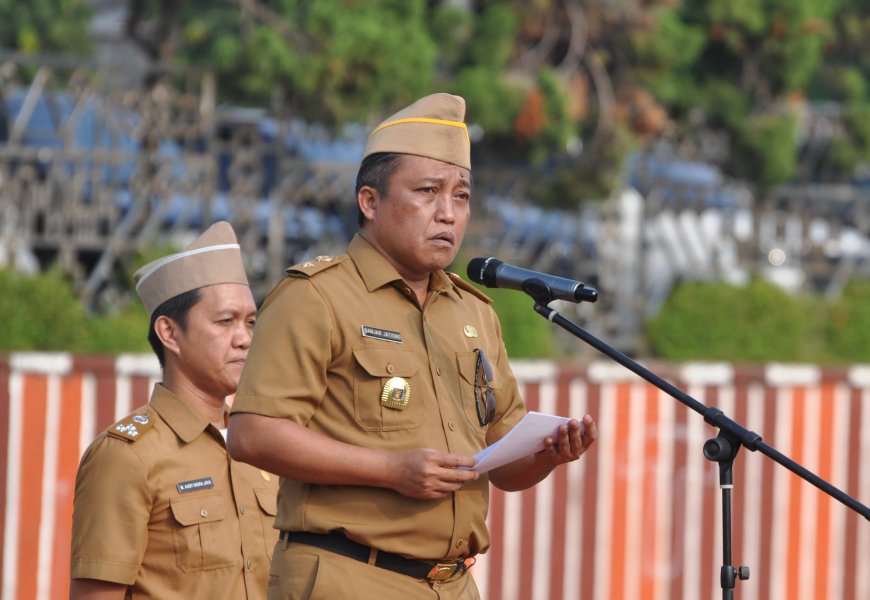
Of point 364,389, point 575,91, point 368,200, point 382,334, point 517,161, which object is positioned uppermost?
point 575,91

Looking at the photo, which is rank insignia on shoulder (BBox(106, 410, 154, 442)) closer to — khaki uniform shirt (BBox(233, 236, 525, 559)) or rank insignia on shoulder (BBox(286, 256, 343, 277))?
khaki uniform shirt (BBox(233, 236, 525, 559))

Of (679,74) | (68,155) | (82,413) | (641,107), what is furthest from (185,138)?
(82,413)

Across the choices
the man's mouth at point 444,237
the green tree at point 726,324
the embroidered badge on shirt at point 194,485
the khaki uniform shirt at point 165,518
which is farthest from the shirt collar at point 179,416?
the green tree at point 726,324

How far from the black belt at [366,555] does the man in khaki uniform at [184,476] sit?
18.0 inches

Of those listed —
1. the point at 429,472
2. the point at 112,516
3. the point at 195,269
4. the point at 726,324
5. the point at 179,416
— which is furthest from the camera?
the point at 726,324

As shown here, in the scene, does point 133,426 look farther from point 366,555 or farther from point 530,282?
point 530,282

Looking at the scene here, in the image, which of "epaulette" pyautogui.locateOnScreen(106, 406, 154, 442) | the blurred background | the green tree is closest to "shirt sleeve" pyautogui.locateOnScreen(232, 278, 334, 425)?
"epaulette" pyautogui.locateOnScreen(106, 406, 154, 442)

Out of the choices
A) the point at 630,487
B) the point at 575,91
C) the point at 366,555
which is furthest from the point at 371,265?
the point at 575,91

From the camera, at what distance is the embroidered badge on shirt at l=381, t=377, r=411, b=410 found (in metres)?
3.04

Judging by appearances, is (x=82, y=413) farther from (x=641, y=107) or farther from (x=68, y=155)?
(x=641, y=107)

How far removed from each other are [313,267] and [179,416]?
0.73 m

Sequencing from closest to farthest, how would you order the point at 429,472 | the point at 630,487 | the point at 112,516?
the point at 429,472, the point at 112,516, the point at 630,487

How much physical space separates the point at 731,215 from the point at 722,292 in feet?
6.76

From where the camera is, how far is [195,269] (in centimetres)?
374
